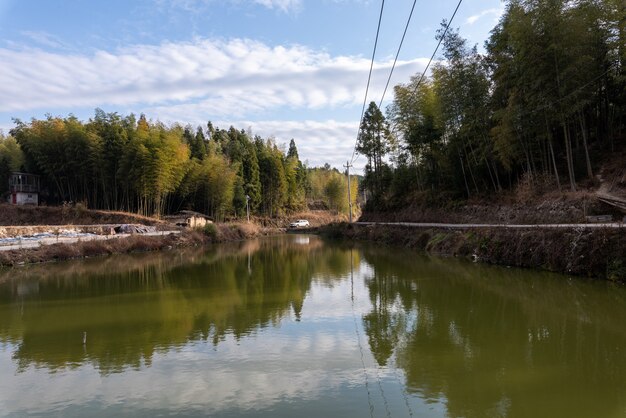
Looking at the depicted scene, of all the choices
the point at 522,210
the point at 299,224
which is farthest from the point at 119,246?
the point at 299,224

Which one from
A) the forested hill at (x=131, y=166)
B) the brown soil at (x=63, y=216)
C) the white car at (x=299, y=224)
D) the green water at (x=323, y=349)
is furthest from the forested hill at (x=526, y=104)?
the white car at (x=299, y=224)

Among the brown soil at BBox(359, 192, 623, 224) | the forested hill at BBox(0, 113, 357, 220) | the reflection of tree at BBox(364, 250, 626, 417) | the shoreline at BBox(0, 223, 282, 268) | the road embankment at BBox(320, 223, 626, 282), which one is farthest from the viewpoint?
the forested hill at BBox(0, 113, 357, 220)

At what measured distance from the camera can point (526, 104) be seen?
17406mm

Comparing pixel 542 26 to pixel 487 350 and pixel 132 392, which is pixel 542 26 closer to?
pixel 487 350

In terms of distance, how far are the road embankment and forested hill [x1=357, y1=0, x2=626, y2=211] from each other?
3.88 meters

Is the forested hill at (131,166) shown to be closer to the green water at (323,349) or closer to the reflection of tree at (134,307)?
the reflection of tree at (134,307)

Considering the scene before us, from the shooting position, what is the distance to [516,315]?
8336mm

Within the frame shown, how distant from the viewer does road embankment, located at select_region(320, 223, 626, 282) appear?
10.6 metres

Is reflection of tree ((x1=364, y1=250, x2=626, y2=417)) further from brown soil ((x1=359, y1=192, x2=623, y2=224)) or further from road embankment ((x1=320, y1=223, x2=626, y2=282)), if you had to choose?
brown soil ((x1=359, y1=192, x2=623, y2=224))

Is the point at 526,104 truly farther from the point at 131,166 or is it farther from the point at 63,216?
the point at 63,216

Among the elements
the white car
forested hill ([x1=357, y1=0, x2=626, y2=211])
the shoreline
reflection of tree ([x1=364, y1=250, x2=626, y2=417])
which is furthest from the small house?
reflection of tree ([x1=364, y1=250, x2=626, y2=417])

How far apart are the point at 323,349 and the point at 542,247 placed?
30.4ft

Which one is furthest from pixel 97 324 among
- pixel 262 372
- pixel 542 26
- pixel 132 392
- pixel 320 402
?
pixel 542 26

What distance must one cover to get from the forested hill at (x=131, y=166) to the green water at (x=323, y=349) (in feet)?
66.0
